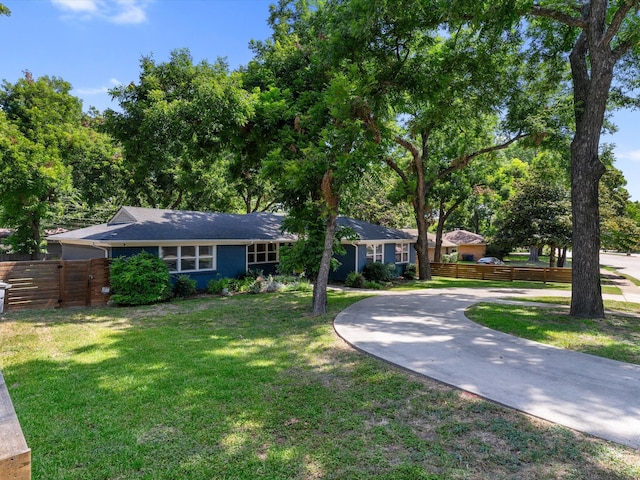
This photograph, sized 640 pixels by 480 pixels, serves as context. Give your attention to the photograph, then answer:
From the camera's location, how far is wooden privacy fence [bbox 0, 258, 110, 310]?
11.0 m

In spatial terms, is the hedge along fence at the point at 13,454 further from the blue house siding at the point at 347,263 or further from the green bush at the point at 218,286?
the blue house siding at the point at 347,263

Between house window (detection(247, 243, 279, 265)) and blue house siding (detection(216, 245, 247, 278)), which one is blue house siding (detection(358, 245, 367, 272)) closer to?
house window (detection(247, 243, 279, 265))

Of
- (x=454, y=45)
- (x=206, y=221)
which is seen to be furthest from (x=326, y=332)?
(x=206, y=221)

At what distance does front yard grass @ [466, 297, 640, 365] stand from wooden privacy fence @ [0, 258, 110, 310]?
38.2 feet

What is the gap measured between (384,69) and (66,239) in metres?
13.7

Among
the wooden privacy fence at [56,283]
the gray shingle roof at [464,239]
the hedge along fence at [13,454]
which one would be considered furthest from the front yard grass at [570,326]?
the gray shingle roof at [464,239]

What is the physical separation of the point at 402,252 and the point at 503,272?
20.2 ft

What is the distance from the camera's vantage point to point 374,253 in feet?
65.9

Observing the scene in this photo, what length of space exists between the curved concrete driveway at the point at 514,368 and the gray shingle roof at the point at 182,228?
8377mm

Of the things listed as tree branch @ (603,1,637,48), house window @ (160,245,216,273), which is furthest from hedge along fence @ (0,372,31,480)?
house window @ (160,245,216,273)

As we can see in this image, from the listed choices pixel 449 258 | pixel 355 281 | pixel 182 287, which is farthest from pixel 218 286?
pixel 449 258

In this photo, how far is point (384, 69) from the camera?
10562 mm

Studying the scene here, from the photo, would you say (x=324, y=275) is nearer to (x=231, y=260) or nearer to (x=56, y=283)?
(x=231, y=260)

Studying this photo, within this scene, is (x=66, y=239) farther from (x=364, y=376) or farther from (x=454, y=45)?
(x=454, y=45)
